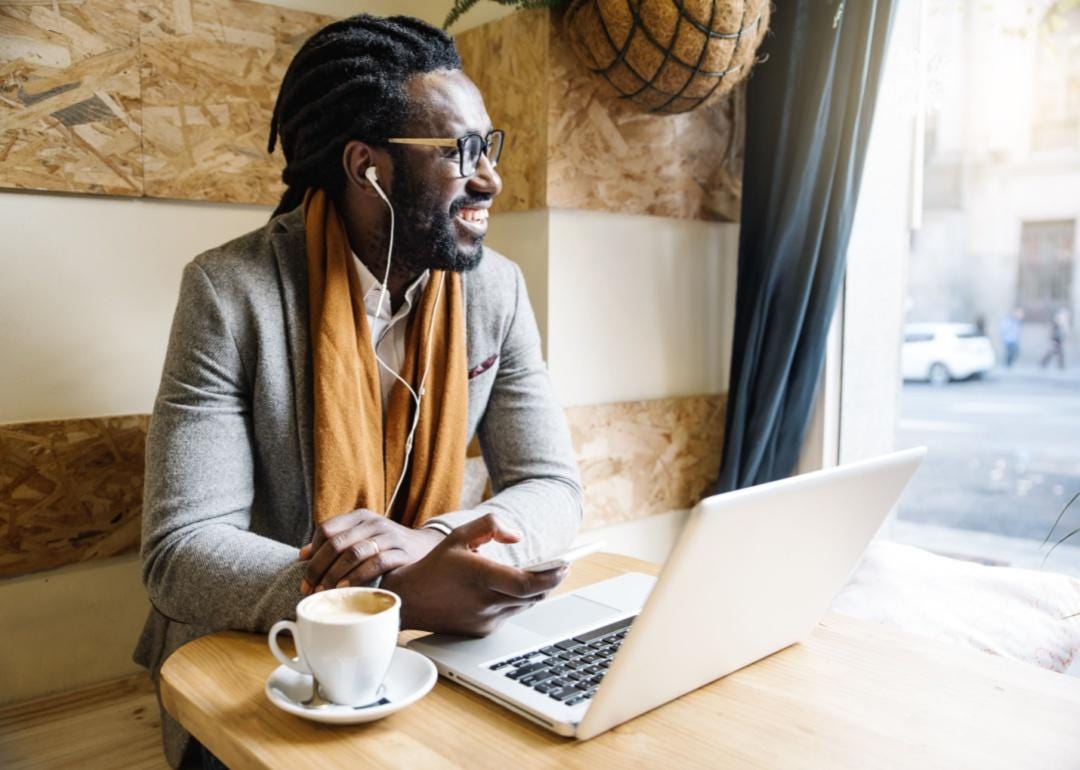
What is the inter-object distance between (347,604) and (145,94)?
1.35m

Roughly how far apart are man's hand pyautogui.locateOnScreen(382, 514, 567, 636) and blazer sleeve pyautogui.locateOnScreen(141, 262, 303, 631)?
14 cm

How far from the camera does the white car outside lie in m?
2.21

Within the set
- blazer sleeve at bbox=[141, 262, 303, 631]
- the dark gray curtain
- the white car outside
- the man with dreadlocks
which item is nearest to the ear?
the man with dreadlocks

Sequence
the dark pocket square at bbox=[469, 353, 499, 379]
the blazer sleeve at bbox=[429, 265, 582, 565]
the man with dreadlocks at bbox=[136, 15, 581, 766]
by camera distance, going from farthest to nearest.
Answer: the dark pocket square at bbox=[469, 353, 499, 379]
the blazer sleeve at bbox=[429, 265, 582, 565]
the man with dreadlocks at bbox=[136, 15, 581, 766]

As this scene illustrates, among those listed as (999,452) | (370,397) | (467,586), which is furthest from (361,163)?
(999,452)

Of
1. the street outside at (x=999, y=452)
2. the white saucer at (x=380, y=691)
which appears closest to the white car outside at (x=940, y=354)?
the street outside at (x=999, y=452)

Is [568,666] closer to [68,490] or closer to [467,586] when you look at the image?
[467,586]

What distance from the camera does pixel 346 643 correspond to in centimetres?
73

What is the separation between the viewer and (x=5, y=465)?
1587mm

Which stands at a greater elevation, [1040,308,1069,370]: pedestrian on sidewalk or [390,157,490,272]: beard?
[390,157,490,272]: beard

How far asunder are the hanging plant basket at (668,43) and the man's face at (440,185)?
1.64 ft

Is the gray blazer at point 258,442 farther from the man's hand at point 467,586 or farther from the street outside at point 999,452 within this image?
the street outside at point 999,452

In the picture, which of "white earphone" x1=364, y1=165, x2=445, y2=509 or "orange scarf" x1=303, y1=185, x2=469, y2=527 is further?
"white earphone" x1=364, y1=165, x2=445, y2=509

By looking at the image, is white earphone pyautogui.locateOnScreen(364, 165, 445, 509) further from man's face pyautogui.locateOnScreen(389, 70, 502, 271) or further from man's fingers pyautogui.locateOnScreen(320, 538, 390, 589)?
man's fingers pyautogui.locateOnScreen(320, 538, 390, 589)
